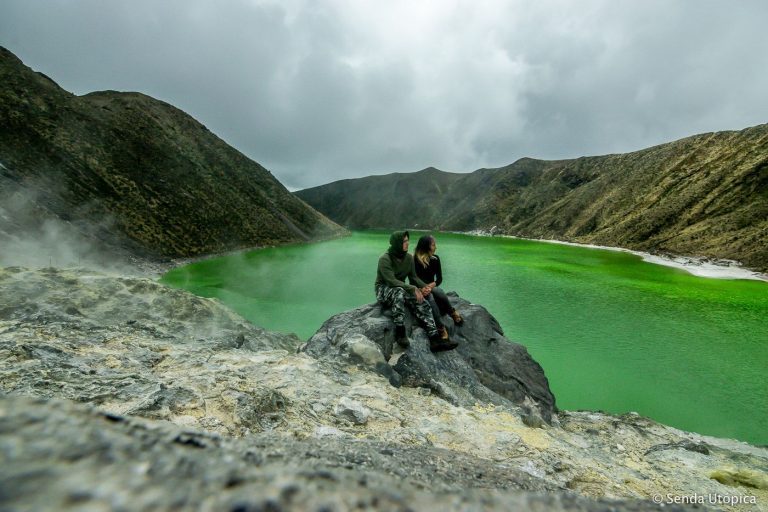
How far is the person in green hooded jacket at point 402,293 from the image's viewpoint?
7230mm

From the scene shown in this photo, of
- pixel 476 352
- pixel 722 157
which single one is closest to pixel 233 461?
pixel 476 352

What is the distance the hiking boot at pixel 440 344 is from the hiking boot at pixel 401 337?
0.58 meters

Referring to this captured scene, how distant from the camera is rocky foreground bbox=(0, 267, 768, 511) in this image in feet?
3.17

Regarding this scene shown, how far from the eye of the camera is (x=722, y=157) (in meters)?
61.1

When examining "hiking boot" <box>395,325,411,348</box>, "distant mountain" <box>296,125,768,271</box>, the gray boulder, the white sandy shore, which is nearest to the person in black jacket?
the gray boulder

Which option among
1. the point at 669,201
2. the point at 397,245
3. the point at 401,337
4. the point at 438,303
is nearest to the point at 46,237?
the point at 397,245

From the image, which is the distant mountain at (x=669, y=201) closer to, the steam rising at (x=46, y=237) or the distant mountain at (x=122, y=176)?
the steam rising at (x=46, y=237)

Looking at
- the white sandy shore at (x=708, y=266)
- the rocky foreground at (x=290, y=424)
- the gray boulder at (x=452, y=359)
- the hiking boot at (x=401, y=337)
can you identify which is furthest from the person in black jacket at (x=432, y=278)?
the white sandy shore at (x=708, y=266)

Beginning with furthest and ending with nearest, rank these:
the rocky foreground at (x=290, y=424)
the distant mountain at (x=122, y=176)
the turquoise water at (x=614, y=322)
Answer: the distant mountain at (x=122, y=176) → the turquoise water at (x=614, y=322) → the rocky foreground at (x=290, y=424)

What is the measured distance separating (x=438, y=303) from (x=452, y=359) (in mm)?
1293

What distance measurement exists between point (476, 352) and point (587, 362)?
7.42 metres

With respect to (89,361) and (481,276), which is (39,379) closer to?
(89,361)

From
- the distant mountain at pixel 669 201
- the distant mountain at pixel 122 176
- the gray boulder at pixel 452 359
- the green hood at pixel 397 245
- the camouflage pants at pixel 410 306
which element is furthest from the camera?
the distant mountain at pixel 669 201

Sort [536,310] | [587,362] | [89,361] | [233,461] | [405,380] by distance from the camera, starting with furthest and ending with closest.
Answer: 1. [536,310]
2. [587,362]
3. [405,380]
4. [89,361]
5. [233,461]
